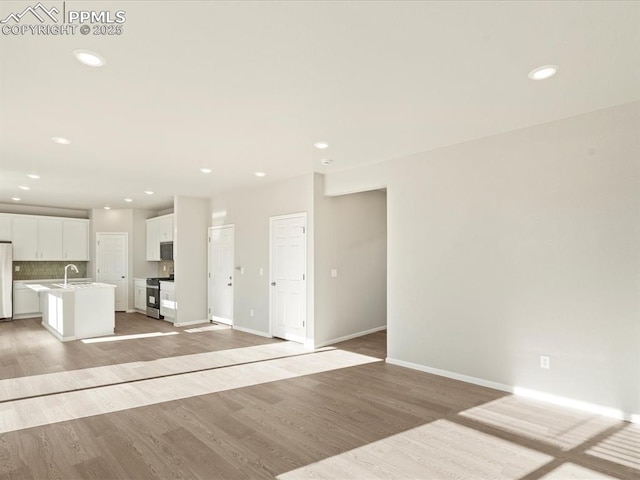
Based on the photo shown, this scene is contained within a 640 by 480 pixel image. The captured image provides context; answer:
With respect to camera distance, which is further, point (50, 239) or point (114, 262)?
point (114, 262)

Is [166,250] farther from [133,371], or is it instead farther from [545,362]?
[545,362]

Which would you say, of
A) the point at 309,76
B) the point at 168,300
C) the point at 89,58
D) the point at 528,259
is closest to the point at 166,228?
the point at 168,300

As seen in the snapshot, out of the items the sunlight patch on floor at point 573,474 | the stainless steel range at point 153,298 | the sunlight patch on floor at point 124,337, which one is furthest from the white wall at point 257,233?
the sunlight patch on floor at point 573,474

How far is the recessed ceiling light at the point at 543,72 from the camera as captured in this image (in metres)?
2.51

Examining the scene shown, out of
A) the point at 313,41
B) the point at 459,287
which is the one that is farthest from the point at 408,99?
the point at 459,287

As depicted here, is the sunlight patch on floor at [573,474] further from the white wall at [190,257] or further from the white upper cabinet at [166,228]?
the white upper cabinet at [166,228]

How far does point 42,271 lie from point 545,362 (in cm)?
1097

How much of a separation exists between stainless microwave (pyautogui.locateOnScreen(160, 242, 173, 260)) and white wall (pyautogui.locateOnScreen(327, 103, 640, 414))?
19.2 ft

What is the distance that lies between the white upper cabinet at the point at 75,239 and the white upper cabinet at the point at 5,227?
1.06 metres

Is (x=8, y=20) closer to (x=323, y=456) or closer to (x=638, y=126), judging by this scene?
(x=323, y=456)

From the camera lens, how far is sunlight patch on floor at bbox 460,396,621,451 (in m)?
2.83

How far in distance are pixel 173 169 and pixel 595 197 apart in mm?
5328

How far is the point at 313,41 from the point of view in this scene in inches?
86.7

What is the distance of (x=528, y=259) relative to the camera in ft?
12.0
